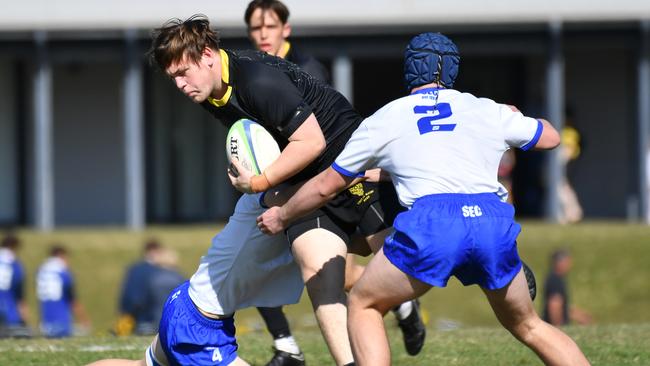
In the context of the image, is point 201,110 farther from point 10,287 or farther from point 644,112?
point 644,112

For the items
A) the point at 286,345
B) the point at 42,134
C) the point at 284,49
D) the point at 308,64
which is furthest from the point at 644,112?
the point at 286,345

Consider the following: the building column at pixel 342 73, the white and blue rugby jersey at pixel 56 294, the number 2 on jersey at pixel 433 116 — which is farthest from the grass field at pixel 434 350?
the building column at pixel 342 73

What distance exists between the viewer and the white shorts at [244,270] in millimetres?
5980

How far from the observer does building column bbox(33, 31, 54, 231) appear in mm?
19594

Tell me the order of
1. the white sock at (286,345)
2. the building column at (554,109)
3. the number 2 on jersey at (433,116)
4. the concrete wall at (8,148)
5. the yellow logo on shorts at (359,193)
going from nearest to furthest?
the number 2 on jersey at (433,116) → the yellow logo on shorts at (359,193) → the white sock at (286,345) → the building column at (554,109) → the concrete wall at (8,148)

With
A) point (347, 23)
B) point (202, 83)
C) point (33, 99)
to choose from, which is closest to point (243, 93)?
point (202, 83)

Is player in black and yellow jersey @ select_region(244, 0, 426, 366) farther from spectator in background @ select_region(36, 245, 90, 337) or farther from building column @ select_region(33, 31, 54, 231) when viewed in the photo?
building column @ select_region(33, 31, 54, 231)

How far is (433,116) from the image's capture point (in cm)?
526

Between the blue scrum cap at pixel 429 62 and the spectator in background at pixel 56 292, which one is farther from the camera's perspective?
the spectator in background at pixel 56 292

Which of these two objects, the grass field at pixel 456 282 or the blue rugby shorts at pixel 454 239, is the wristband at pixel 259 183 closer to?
the blue rugby shorts at pixel 454 239

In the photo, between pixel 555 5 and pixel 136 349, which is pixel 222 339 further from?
pixel 555 5

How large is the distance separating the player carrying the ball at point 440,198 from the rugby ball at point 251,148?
385mm

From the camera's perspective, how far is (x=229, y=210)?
22125mm

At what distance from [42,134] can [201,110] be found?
10.3ft
